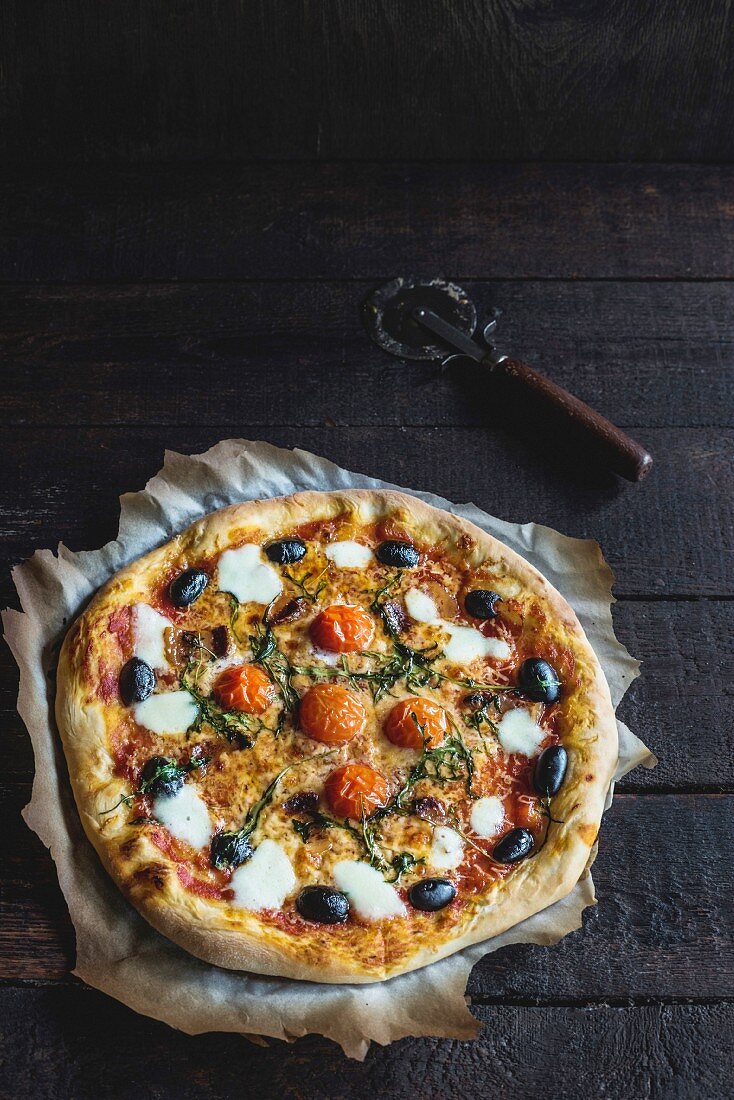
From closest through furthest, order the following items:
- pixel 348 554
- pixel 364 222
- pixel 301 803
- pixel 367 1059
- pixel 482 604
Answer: pixel 367 1059
pixel 301 803
pixel 482 604
pixel 348 554
pixel 364 222

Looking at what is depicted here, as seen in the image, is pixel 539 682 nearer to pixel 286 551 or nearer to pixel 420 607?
pixel 420 607

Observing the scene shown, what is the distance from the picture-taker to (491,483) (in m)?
4.33

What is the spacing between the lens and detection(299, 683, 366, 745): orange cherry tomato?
355 centimetres

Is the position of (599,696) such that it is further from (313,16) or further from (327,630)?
(313,16)

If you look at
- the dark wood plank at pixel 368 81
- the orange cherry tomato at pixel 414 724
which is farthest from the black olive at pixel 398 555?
the dark wood plank at pixel 368 81

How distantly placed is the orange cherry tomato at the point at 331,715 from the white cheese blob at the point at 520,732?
0.46 meters

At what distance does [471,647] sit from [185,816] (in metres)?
1.10

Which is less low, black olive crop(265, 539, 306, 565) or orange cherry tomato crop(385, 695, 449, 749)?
black olive crop(265, 539, 306, 565)

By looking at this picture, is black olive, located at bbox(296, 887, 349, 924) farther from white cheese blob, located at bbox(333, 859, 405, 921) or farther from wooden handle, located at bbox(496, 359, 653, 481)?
wooden handle, located at bbox(496, 359, 653, 481)

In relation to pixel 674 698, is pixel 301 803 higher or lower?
lower

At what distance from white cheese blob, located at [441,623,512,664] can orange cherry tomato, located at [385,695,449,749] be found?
227 mm

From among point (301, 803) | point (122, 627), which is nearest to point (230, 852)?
point (301, 803)

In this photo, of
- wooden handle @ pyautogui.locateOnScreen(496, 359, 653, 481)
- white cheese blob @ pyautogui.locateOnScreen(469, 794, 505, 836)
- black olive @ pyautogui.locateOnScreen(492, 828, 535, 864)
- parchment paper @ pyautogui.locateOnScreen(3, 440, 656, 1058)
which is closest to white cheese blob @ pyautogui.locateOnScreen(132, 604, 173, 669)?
parchment paper @ pyautogui.locateOnScreen(3, 440, 656, 1058)

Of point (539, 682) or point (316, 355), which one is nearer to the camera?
point (539, 682)
